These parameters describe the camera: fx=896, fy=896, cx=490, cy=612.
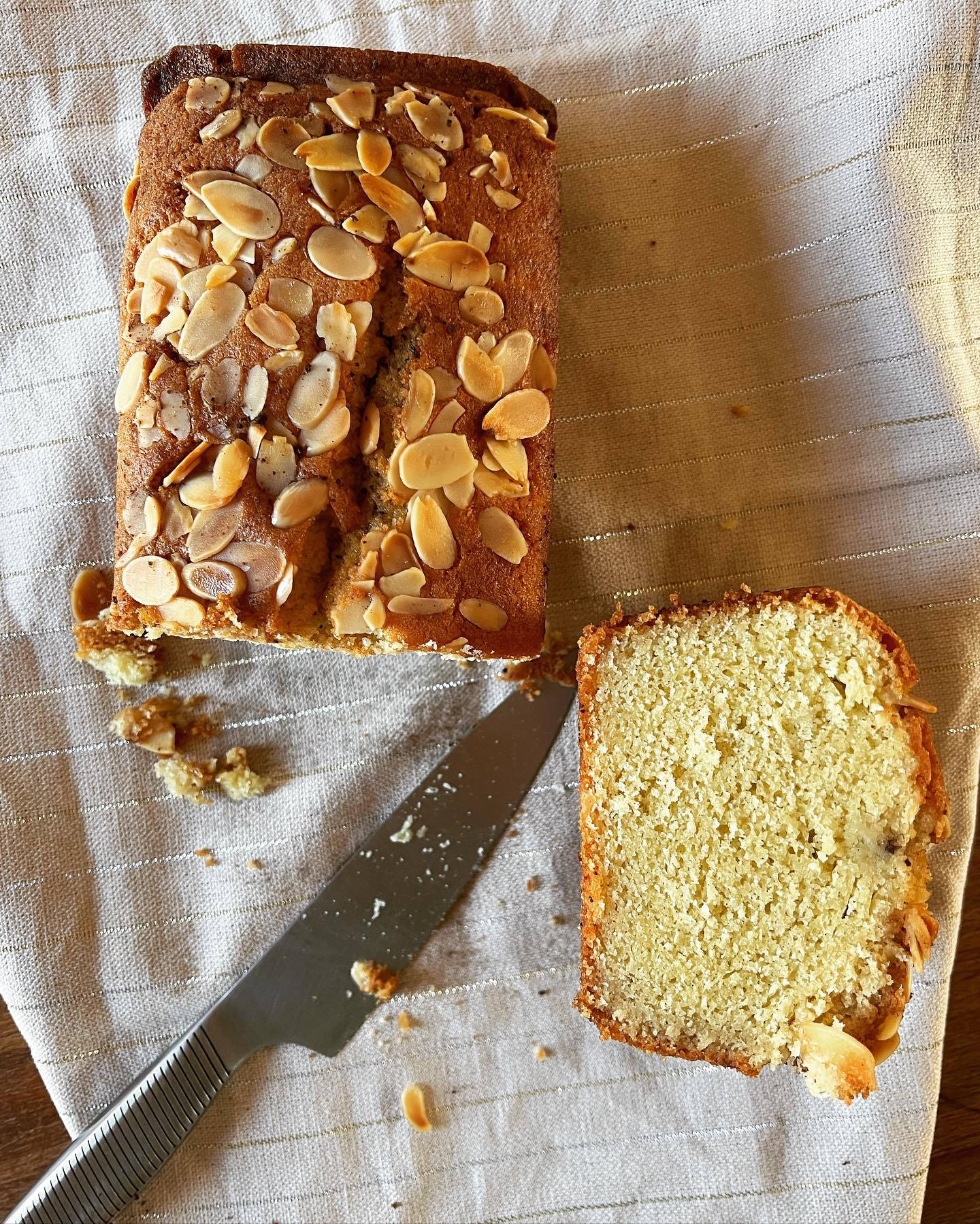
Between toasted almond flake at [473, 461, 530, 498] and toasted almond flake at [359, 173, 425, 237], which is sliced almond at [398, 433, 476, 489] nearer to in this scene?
toasted almond flake at [473, 461, 530, 498]

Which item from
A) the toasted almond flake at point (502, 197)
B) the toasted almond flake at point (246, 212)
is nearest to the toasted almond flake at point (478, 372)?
the toasted almond flake at point (502, 197)

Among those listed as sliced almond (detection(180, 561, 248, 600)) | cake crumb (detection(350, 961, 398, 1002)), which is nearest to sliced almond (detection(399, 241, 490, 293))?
sliced almond (detection(180, 561, 248, 600))

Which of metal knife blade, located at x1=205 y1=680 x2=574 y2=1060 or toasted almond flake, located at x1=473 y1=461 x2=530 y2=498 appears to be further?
metal knife blade, located at x1=205 y1=680 x2=574 y2=1060

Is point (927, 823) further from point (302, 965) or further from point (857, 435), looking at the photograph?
point (302, 965)

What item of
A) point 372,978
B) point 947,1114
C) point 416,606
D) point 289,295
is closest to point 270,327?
point 289,295

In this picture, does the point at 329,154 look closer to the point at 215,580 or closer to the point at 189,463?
the point at 189,463

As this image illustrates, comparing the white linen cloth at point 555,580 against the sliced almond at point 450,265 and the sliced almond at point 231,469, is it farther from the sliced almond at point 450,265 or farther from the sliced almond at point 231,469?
the sliced almond at point 231,469
